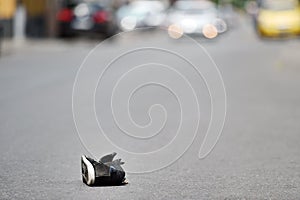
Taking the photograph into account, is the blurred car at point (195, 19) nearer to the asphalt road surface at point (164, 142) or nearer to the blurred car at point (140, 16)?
the blurred car at point (140, 16)

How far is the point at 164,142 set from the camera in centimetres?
914

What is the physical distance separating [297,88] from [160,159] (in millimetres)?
9086

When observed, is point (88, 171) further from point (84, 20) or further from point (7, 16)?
point (84, 20)

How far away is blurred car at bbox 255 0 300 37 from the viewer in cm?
3547

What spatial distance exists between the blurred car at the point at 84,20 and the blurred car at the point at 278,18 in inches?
293

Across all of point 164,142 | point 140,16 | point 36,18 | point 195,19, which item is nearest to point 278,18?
point 195,19

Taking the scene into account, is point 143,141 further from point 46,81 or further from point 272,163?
point 46,81

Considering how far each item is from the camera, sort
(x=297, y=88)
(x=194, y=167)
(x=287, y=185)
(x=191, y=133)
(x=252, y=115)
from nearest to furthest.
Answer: (x=287, y=185) → (x=194, y=167) → (x=191, y=133) → (x=252, y=115) → (x=297, y=88)

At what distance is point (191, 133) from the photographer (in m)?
9.74

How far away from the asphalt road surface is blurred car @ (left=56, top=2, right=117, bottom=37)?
1361 cm

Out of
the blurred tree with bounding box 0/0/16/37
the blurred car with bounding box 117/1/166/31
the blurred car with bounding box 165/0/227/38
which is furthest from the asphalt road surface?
the blurred car with bounding box 117/1/166/31

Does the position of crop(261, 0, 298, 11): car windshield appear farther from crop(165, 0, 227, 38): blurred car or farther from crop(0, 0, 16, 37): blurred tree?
crop(0, 0, 16, 37): blurred tree

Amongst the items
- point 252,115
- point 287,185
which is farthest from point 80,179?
point 252,115

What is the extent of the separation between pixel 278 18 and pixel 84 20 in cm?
906
